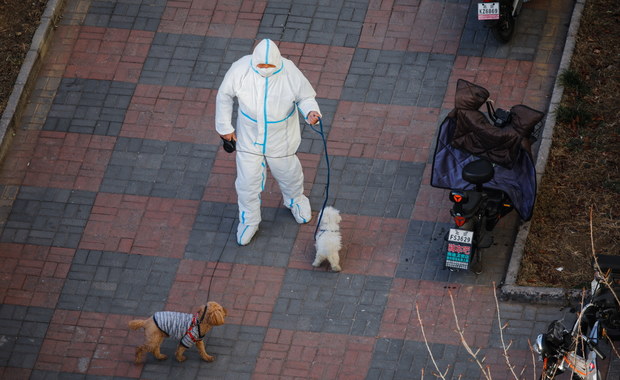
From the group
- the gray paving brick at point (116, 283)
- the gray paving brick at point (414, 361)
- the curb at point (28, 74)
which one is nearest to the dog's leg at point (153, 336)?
the gray paving brick at point (116, 283)

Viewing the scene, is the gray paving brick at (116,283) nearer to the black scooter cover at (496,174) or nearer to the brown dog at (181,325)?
the brown dog at (181,325)

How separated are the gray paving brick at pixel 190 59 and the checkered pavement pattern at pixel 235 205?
23mm

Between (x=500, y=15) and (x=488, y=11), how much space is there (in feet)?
0.75

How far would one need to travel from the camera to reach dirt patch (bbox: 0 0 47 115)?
42.2 ft

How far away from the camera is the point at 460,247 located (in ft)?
34.2

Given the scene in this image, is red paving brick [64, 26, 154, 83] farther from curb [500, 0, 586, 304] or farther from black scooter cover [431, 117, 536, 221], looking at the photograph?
curb [500, 0, 586, 304]

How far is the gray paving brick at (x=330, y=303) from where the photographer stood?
34.5 ft

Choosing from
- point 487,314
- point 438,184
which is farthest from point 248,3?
point 487,314

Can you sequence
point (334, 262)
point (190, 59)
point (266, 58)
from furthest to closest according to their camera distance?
point (190, 59)
point (334, 262)
point (266, 58)

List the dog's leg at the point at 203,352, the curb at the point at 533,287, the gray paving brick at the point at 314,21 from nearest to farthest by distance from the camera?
the dog's leg at the point at 203,352, the curb at the point at 533,287, the gray paving brick at the point at 314,21

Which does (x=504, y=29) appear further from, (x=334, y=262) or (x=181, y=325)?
(x=181, y=325)

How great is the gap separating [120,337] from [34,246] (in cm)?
151

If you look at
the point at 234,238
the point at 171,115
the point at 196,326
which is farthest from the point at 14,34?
the point at 196,326

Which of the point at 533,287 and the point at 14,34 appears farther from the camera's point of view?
the point at 14,34
